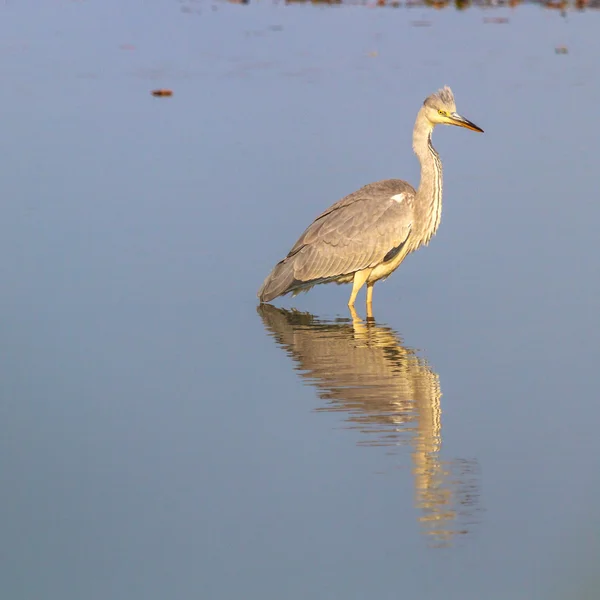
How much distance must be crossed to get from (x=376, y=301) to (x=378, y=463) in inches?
149

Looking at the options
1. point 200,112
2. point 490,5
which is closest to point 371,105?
point 200,112

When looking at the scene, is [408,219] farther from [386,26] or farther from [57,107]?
[386,26]

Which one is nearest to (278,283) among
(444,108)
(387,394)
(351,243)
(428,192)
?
(351,243)

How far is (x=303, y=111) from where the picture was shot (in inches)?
690

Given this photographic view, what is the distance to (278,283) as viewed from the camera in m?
11.5

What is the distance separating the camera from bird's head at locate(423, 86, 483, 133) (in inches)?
464

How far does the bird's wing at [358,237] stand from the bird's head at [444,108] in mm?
715

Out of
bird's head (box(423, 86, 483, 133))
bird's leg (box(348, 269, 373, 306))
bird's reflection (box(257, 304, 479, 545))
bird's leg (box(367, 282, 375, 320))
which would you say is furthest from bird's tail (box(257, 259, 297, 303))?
bird's head (box(423, 86, 483, 133))

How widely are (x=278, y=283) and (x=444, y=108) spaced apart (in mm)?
2008

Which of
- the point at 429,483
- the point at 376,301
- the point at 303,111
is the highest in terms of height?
the point at 303,111

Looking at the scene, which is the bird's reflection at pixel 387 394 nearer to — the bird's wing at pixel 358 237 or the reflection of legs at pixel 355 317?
the reflection of legs at pixel 355 317

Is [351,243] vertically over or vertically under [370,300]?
over

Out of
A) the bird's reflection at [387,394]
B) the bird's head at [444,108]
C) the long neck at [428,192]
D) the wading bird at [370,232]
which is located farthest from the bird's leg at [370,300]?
the bird's head at [444,108]

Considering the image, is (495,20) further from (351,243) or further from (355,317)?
(355,317)
